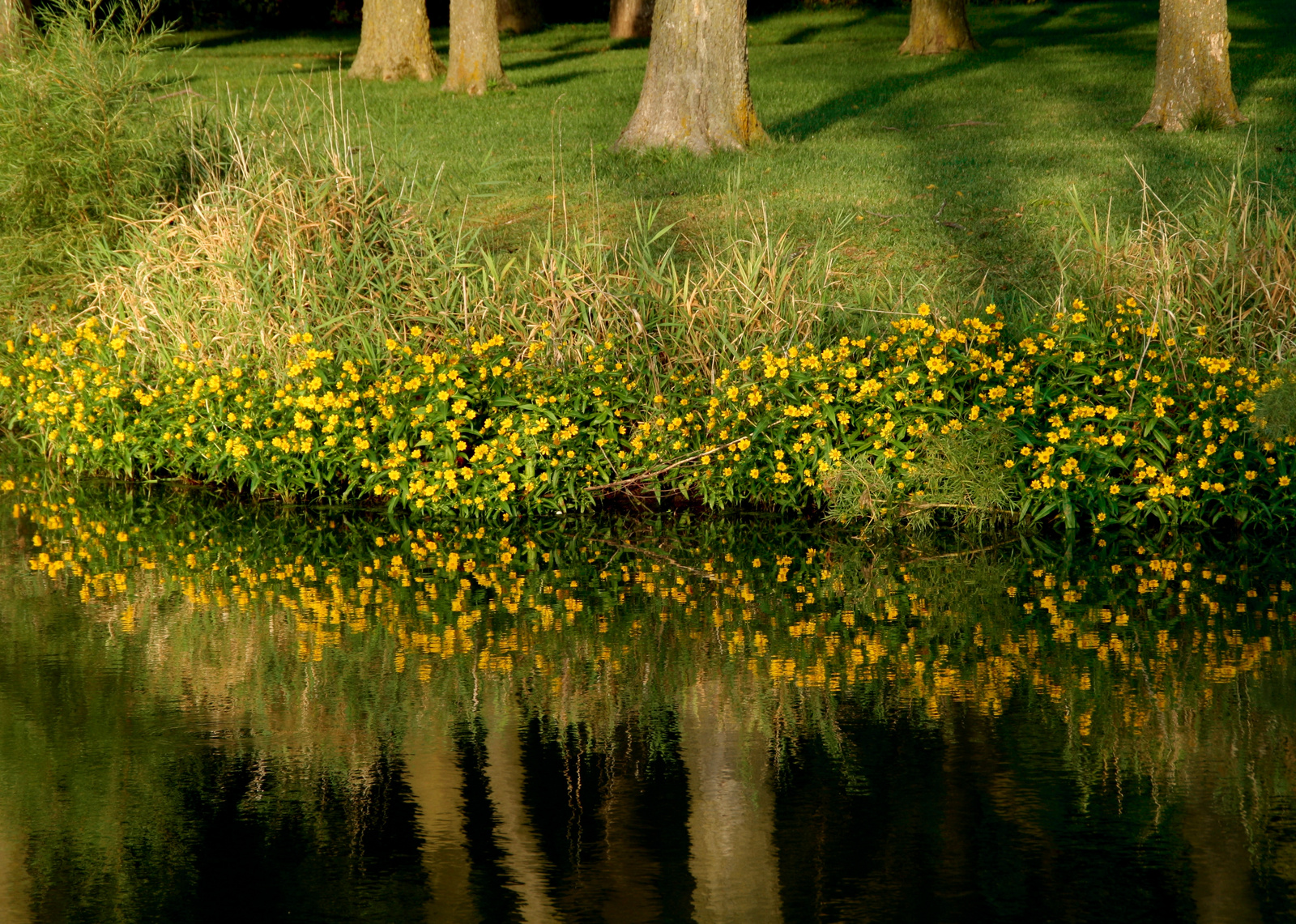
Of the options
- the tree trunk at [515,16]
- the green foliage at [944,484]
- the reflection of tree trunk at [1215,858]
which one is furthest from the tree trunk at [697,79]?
the tree trunk at [515,16]

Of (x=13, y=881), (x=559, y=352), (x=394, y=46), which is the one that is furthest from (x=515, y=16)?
(x=13, y=881)

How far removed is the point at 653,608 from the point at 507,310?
Result: 3479mm

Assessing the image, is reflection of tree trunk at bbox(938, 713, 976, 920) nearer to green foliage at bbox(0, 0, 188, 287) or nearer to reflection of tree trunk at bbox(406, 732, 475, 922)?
reflection of tree trunk at bbox(406, 732, 475, 922)

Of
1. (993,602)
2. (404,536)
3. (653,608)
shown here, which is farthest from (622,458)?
(993,602)

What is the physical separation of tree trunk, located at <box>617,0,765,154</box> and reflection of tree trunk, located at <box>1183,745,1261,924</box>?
1240 centimetres

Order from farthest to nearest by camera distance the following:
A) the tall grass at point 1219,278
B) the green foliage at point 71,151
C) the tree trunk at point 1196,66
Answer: the tree trunk at point 1196,66 → the green foliage at point 71,151 → the tall grass at point 1219,278

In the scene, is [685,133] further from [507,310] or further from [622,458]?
[622,458]

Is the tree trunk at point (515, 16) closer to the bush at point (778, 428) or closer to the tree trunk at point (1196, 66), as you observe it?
the tree trunk at point (1196, 66)

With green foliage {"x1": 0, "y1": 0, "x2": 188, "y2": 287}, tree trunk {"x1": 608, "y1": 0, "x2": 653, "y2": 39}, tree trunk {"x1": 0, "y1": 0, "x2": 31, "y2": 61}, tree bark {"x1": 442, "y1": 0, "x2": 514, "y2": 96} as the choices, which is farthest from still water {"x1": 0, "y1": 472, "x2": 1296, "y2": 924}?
tree trunk {"x1": 608, "y1": 0, "x2": 653, "y2": 39}

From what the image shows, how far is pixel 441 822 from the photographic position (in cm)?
493

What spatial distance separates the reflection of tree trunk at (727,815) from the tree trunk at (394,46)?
2020 centimetres

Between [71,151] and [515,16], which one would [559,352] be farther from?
[515,16]

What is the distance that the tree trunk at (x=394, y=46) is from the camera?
2466 cm

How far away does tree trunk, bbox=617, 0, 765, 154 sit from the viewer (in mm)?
16625
